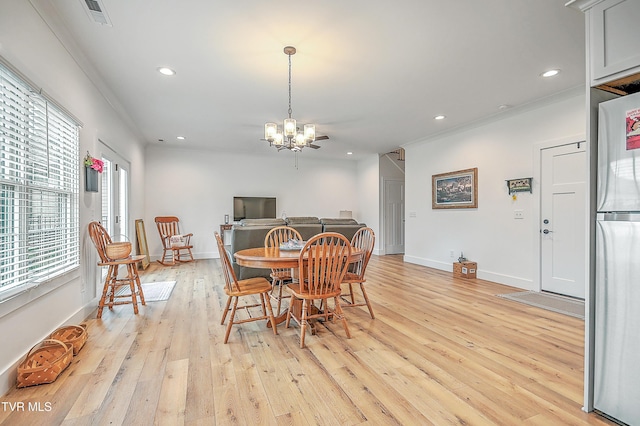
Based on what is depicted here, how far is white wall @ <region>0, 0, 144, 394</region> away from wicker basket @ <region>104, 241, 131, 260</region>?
0.74ft

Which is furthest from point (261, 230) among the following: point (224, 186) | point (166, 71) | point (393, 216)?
point (393, 216)

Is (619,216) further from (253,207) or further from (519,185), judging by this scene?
(253,207)

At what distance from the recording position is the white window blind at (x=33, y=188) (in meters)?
1.88

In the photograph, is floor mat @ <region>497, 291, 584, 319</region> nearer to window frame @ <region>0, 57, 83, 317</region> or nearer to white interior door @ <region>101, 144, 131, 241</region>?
window frame @ <region>0, 57, 83, 317</region>

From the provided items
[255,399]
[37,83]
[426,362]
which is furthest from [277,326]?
[37,83]

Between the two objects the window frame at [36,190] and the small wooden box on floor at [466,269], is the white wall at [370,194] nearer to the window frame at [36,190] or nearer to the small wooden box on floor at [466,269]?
the small wooden box on floor at [466,269]

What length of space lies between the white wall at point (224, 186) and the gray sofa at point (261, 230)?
10.5 ft

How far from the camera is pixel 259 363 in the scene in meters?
2.16

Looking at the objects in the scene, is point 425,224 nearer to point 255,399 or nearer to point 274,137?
point 274,137

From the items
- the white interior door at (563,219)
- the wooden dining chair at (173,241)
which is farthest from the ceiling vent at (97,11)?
the white interior door at (563,219)

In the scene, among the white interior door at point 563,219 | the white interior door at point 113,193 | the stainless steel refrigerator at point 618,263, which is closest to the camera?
the stainless steel refrigerator at point 618,263

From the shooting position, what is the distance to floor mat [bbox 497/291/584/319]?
3.27 m

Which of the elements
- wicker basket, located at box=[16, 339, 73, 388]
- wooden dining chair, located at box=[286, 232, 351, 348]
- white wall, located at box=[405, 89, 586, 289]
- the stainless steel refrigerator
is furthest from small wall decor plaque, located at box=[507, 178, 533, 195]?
wicker basket, located at box=[16, 339, 73, 388]

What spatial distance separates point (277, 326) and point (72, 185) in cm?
Result: 244
